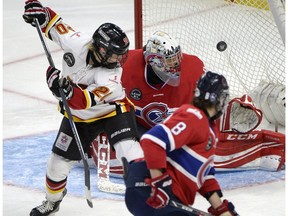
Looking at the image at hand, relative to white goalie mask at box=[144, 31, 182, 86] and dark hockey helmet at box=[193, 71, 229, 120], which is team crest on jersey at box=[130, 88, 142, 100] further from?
dark hockey helmet at box=[193, 71, 229, 120]

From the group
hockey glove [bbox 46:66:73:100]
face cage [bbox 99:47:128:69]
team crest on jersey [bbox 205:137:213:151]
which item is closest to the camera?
team crest on jersey [bbox 205:137:213:151]

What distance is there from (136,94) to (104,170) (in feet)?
1.21

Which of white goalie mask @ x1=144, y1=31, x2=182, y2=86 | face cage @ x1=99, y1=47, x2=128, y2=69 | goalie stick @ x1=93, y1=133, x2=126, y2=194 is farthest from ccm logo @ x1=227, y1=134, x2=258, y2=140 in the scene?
face cage @ x1=99, y1=47, x2=128, y2=69

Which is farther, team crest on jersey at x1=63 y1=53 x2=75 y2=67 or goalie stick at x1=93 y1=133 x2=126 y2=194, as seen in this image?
goalie stick at x1=93 y1=133 x2=126 y2=194

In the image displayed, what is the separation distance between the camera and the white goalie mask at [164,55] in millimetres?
4062

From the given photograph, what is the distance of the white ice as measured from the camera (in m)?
4.04

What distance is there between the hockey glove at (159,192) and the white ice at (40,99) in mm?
1047

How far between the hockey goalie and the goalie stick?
0.20m

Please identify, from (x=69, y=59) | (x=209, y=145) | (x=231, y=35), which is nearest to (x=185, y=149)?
(x=209, y=145)

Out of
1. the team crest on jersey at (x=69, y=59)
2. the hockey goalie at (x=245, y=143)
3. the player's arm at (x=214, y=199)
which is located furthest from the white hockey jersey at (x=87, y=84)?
the player's arm at (x=214, y=199)

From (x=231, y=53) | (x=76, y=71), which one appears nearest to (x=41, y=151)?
(x=76, y=71)

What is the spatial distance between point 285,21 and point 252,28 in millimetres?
1716

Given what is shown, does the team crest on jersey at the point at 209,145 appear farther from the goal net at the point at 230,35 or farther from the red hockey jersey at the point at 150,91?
the goal net at the point at 230,35

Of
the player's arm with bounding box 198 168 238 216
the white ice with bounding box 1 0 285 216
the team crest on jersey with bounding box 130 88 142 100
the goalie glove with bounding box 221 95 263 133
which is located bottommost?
the white ice with bounding box 1 0 285 216
